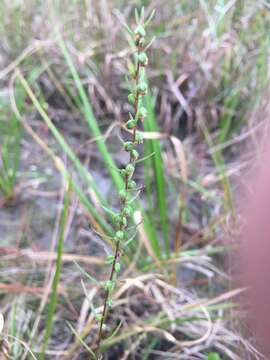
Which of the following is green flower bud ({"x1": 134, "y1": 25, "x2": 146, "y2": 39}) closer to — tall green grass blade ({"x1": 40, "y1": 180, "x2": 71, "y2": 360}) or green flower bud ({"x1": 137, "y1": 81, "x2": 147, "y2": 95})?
green flower bud ({"x1": 137, "y1": 81, "x2": 147, "y2": 95})

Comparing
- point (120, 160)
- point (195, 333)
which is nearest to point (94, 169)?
point (120, 160)

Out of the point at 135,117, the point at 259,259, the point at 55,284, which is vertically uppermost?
the point at 135,117

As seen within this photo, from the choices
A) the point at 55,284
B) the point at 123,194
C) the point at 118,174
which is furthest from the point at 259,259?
the point at 118,174

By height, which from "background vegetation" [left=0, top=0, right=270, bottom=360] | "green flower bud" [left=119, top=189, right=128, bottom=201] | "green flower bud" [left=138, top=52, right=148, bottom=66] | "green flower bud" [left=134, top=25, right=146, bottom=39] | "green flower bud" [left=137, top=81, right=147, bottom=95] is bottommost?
"background vegetation" [left=0, top=0, right=270, bottom=360]

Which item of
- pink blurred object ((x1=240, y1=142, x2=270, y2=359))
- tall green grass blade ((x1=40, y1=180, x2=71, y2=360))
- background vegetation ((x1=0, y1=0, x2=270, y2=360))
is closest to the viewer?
pink blurred object ((x1=240, y1=142, x2=270, y2=359))

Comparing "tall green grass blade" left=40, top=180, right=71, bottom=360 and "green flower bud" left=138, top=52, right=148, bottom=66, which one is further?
"tall green grass blade" left=40, top=180, right=71, bottom=360

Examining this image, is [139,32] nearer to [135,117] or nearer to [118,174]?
[135,117]

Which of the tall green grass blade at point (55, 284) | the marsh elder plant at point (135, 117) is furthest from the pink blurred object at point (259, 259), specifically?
the tall green grass blade at point (55, 284)

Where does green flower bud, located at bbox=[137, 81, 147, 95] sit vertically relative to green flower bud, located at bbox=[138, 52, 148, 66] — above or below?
below

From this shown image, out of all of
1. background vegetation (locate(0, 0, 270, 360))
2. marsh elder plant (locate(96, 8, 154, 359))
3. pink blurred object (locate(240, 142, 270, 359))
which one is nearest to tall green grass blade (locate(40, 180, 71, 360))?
background vegetation (locate(0, 0, 270, 360))

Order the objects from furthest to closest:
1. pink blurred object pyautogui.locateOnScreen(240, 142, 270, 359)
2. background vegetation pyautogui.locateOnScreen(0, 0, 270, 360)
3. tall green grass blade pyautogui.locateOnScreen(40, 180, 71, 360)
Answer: background vegetation pyautogui.locateOnScreen(0, 0, 270, 360) < tall green grass blade pyautogui.locateOnScreen(40, 180, 71, 360) < pink blurred object pyautogui.locateOnScreen(240, 142, 270, 359)
